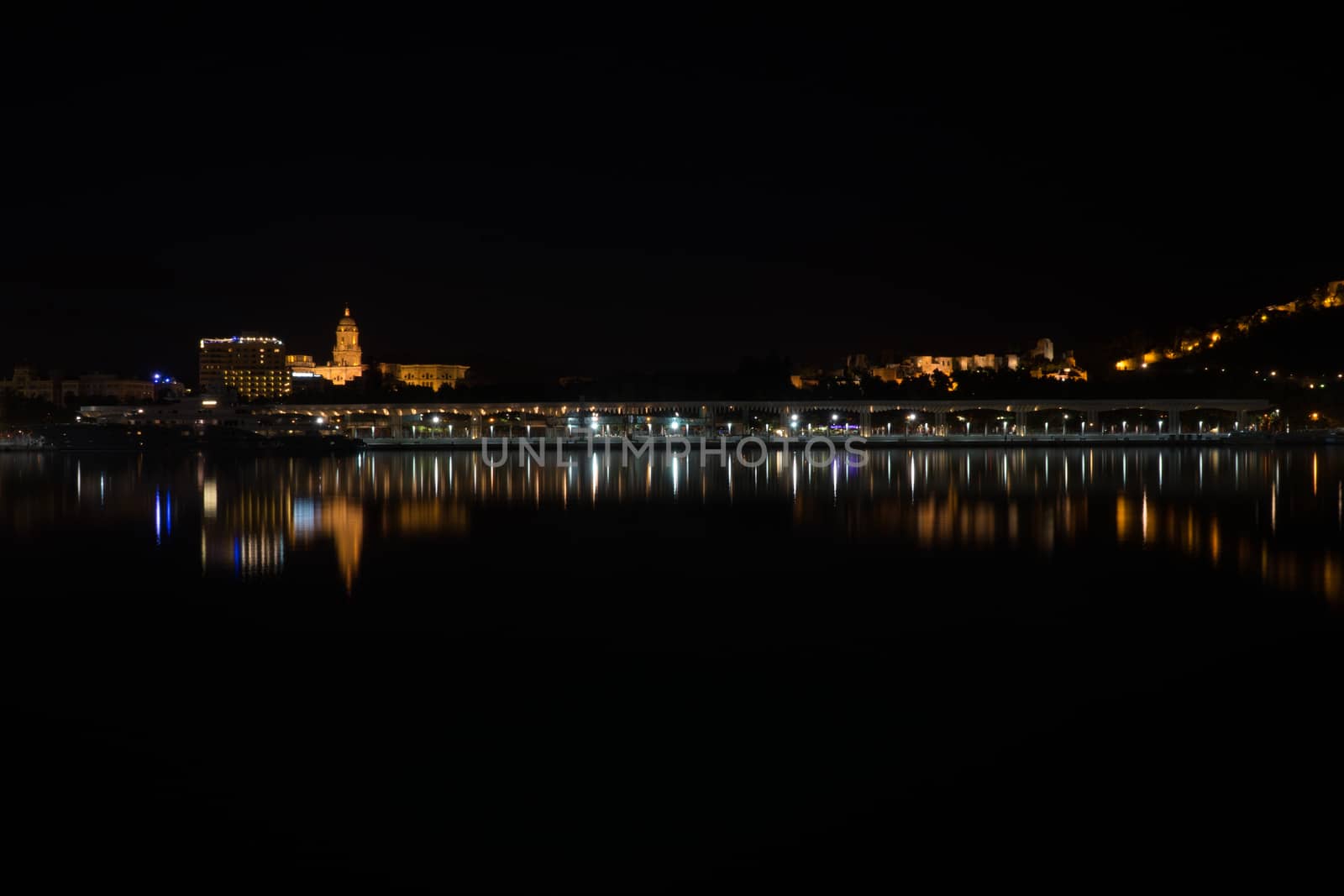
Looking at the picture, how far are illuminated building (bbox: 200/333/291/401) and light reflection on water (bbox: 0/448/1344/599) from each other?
76.6 m

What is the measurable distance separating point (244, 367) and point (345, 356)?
9504mm

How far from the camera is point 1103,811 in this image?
177 inches

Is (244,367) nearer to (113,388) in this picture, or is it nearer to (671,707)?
(113,388)

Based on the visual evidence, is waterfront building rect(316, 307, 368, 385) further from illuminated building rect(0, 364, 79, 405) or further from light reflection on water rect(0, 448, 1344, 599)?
light reflection on water rect(0, 448, 1344, 599)

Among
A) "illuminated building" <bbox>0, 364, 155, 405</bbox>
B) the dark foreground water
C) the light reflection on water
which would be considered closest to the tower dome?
"illuminated building" <bbox>0, 364, 155, 405</bbox>

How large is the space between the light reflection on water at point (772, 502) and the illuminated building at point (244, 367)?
251ft

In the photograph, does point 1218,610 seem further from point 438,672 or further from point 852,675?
point 438,672

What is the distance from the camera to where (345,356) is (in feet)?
350

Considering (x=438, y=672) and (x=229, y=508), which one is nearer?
(x=438, y=672)

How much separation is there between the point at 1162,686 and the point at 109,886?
5209 mm

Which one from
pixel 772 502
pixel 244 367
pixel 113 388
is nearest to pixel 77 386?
pixel 113 388

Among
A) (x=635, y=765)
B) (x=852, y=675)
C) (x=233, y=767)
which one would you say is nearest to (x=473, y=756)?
(x=635, y=765)

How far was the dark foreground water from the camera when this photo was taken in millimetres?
4215

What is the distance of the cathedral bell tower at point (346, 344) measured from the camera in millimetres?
106625
